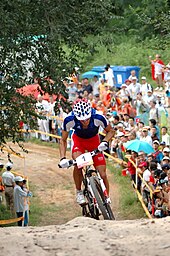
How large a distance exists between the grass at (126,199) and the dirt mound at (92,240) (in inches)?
332

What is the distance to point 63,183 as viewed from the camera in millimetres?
22562

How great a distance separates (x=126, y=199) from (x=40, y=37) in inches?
233

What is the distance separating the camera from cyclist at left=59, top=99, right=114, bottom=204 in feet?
38.9

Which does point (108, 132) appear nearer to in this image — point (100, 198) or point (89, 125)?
point (89, 125)

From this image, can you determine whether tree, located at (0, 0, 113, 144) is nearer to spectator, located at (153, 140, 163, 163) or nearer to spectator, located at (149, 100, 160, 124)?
spectator, located at (153, 140, 163, 163)

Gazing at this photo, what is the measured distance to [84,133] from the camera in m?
12.4

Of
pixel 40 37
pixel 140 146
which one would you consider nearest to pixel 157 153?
pixel 140 146

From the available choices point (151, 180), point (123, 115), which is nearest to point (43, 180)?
point (123, 115)

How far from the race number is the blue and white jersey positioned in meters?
0.64

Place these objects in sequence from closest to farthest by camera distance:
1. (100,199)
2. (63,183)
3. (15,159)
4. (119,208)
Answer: (100,199) < (119,208) < (63,183) < (15,159)

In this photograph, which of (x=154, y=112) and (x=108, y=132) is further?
(x=154, y=112)

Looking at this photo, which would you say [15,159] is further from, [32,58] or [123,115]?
[32,58]

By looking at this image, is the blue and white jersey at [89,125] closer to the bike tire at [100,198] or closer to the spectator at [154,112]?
the bike tire at [100,198]

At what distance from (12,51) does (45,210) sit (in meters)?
6.36
